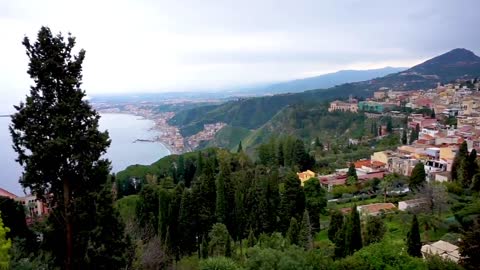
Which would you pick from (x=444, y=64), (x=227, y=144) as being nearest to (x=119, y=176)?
(x=227, y=144)

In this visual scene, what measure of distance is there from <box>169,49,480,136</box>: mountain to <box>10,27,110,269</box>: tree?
69.0m

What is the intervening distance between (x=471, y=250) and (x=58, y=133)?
30.2 feet

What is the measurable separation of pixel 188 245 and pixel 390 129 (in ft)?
107

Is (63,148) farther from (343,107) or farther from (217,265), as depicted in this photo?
(343,107)

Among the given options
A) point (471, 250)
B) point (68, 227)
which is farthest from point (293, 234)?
point (68, 227)

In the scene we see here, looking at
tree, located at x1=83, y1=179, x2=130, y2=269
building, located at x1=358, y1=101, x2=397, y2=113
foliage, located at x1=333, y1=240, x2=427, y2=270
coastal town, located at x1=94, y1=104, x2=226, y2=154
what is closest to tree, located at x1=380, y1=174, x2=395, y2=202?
foliage, located at x1=333, y1=240, x2=427, y2=270

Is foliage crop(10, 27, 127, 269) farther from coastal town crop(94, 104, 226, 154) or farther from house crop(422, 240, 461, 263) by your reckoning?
coastal town crop(94, 104, 226, 154)

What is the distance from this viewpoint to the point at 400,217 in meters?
16.0

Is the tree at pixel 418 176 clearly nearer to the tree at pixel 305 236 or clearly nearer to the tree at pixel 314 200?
the tree at pixel 314 200

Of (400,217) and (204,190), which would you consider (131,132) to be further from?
(400,217)

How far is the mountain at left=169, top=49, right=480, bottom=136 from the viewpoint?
80.4 meters

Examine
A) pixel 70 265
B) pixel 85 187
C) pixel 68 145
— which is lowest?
pixel 70 265

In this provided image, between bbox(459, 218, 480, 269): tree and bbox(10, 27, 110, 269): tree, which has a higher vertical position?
bbox(10, 27, 110, 269): tree

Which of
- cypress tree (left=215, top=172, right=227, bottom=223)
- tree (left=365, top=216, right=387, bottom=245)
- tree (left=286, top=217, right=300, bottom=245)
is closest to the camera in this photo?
tree (left=365, top=216, right=387, bottom=245)
